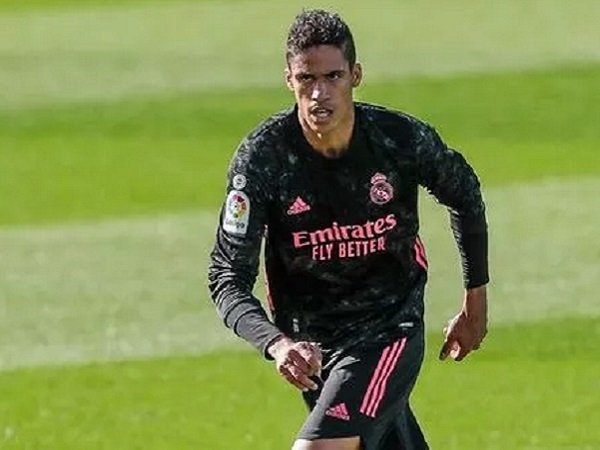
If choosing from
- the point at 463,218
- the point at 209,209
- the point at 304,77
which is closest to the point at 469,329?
the point at 463,218

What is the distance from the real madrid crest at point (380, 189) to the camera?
7.74 meters

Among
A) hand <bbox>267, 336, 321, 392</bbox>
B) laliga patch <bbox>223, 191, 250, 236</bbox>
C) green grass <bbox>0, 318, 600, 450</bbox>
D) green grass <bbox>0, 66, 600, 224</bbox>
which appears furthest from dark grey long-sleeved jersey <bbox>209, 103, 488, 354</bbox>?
green grass <bbox>0, 66, 600, 224</bbox>

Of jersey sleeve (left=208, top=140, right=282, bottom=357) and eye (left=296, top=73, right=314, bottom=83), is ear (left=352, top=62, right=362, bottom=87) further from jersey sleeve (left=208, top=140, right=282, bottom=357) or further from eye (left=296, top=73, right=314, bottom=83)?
jersey sleeve (left=208, top=140, right=282, bottom=357)

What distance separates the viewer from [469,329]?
8.12m

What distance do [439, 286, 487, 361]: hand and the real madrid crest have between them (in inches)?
26.2

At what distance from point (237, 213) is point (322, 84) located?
22.7 inches

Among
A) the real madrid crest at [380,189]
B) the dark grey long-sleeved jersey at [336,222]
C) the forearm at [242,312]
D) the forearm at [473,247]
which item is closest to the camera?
the forearm at [242,312]

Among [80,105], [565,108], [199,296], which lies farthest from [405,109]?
[199,296]

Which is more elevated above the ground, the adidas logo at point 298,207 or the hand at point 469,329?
the adidas logo at point 298,207

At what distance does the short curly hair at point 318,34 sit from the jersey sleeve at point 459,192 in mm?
487

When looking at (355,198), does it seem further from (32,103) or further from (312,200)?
(32,103)

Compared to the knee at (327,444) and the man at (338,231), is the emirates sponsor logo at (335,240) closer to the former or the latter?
the man at (338,231)

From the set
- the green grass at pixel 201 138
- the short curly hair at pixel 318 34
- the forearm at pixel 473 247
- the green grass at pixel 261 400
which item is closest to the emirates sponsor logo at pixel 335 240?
the forearm at pixel 473 247

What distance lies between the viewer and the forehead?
24.5ft
